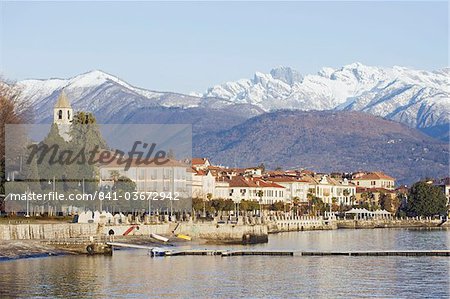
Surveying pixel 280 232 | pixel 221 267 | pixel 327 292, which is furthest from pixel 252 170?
pixel 327 292

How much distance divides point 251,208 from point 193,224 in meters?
49.2

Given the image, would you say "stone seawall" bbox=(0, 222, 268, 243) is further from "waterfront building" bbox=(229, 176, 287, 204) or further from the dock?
"waterfront building" bbox=(229, 176, 287, 204)

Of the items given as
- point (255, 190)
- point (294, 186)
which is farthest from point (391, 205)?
point (255, 190)

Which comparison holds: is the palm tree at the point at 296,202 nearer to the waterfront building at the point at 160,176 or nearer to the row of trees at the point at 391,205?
the row of trees at the point at 391,205

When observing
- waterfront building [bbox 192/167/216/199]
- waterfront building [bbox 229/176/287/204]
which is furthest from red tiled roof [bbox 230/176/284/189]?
waterfront building [bbox 192/167/216/199]

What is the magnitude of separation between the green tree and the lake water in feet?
310

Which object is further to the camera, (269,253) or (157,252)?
(269,253)

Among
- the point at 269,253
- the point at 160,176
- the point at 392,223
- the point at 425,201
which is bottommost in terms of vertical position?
the point at 269,253

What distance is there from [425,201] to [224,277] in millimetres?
109763

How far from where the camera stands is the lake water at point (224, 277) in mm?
48969

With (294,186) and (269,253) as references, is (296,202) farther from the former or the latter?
(269,253)

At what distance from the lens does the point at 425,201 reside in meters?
162

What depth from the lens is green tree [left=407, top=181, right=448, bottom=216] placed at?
161750mm

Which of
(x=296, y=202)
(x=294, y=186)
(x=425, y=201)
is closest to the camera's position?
(x=425, y=201)
